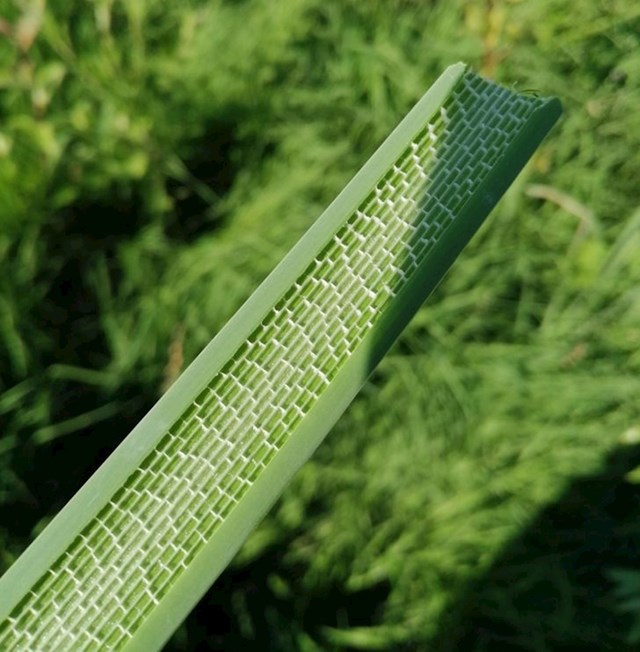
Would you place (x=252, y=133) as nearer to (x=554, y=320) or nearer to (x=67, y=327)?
(x=67, y=327)

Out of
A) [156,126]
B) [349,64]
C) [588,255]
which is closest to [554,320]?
[588,255]

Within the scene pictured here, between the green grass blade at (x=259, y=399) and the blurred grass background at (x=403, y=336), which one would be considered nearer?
the green grass blade at (x=259, y=399)

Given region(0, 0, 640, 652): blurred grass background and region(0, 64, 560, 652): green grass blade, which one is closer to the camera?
region(0, 64, 560, 652): green grass blade

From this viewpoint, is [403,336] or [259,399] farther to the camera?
[403,336]
